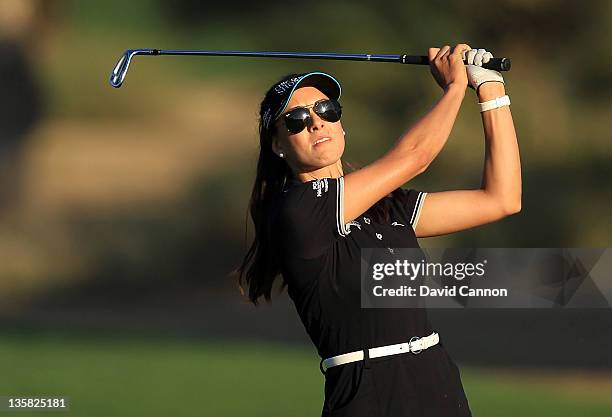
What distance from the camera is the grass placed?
6191mm

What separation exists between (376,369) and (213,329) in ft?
20.0

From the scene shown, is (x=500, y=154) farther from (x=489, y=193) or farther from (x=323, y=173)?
(x=323, y=173)

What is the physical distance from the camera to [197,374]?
719cm

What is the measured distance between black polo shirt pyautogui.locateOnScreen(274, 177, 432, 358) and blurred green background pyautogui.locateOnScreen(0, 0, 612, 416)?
6.00 m

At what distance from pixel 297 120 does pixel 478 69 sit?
1.54 feet

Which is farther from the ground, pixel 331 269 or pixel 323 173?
pixel 323 173

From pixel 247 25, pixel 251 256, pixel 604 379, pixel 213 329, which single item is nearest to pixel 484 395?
pixel 604 379

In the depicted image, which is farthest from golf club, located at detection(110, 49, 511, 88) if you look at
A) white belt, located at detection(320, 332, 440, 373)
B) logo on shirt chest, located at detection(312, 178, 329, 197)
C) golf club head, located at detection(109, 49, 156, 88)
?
white belt, located at detection(320, 332, 440, 373)

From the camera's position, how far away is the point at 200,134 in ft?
32.5

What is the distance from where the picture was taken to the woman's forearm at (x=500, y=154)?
9.45 feet

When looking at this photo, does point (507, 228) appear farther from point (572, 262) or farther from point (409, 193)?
point (409, 193)

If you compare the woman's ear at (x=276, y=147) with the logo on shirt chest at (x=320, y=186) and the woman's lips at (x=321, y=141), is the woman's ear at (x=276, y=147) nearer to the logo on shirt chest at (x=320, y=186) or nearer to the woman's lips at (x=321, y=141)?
the woman's lips at (x=321, y=141)

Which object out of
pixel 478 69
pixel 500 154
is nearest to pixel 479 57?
pixel 478 69

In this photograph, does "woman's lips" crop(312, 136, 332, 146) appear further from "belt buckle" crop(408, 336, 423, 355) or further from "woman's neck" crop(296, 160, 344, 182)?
"belt buckle" crop(408, 336, 423, 355)
